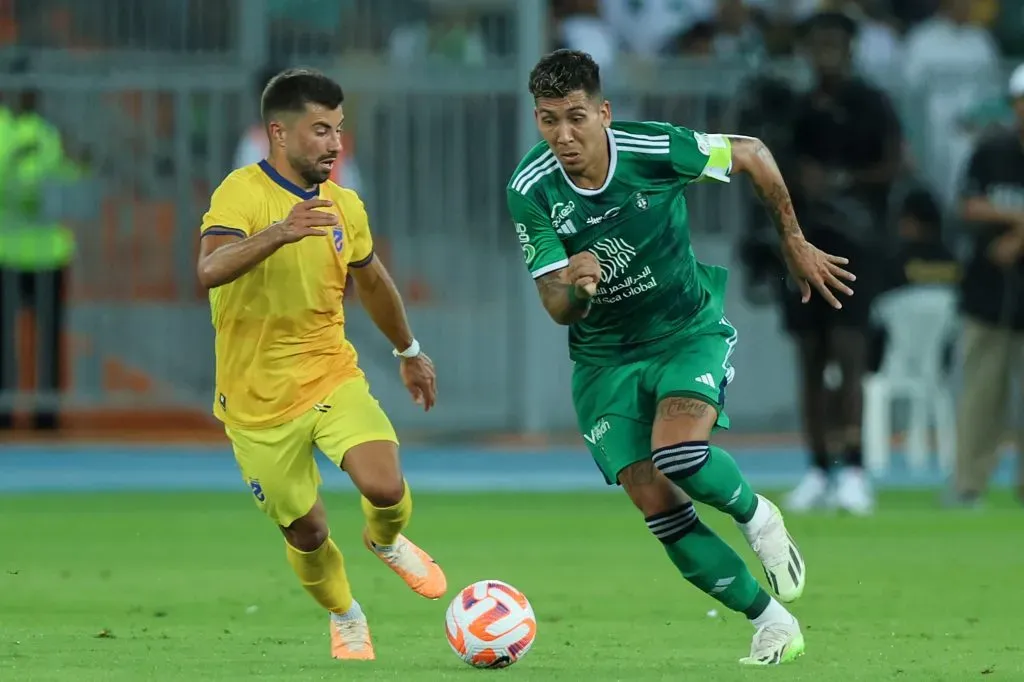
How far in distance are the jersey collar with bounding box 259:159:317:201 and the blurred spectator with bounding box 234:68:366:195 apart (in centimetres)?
790

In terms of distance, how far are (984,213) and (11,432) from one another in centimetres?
855

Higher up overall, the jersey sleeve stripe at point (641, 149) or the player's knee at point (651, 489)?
the jersey sleeve stripe at point (641, 149)

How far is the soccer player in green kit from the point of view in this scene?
295 inches

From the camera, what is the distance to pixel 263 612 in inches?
367

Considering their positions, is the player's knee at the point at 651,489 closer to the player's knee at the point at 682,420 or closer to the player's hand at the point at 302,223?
the player's knee at the point at 682,420

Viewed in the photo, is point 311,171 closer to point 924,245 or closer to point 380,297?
point 380,297

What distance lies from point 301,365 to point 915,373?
1016 cm

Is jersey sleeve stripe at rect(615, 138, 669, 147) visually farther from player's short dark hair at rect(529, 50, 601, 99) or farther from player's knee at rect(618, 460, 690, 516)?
player's knee at rect(618, 460, 690, 516)

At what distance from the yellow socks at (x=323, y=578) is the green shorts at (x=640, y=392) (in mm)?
1051

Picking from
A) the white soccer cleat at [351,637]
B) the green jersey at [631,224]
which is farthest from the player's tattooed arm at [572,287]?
the white soccer cleat at [351,637]

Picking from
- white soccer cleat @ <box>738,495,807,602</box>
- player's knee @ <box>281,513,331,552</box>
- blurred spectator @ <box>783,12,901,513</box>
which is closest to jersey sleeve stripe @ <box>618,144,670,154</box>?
white soccer cleat @ <box>738,495,807,602</box>

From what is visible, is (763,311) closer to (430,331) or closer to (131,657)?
(430,331)

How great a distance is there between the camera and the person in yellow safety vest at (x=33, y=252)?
17922mm

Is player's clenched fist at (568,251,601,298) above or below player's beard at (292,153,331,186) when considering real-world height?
below
